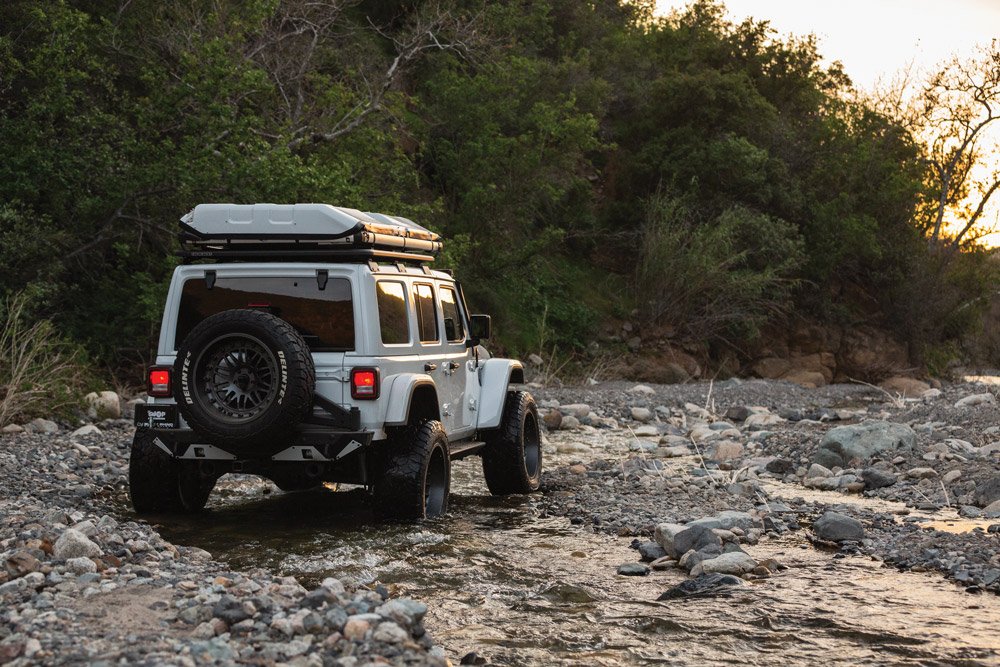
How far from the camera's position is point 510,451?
9.56 m

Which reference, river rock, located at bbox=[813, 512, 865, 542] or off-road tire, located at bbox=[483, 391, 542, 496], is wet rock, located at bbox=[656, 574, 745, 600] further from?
off-road tire, located at bbox=[483, 391, 542, 496]

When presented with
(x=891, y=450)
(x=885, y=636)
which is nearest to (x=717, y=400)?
(x=891, y=450)

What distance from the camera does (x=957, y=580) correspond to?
257 inches

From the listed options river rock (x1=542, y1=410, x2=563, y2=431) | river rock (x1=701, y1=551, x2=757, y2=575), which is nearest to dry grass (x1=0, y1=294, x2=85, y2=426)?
river rock (x1=542, y1=410, x2=563, y2=431)

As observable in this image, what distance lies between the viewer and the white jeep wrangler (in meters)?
7.00

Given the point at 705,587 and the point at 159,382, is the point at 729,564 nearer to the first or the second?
the point at 705,587

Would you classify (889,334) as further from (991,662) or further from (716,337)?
(991,662)

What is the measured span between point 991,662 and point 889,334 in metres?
31.8

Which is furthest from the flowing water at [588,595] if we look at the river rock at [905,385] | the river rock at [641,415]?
the river rock at [905,385]

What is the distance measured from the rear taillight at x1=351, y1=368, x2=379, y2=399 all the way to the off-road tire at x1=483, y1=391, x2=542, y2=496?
2.53 meters

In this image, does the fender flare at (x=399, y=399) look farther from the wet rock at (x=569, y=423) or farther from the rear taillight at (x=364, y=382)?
the wet rock at (x=569, y=423)

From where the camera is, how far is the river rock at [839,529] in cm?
779

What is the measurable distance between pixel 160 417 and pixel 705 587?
383cm

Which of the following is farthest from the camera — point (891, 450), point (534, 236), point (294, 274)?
point (534, 236)
